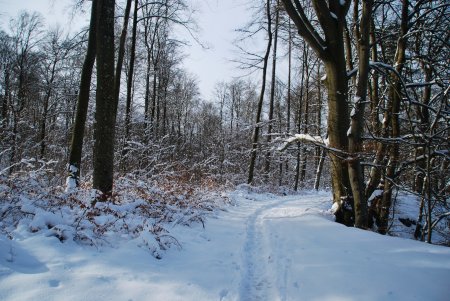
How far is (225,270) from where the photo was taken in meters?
3.83

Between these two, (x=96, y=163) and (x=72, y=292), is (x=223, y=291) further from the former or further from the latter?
(x=96, y=163)

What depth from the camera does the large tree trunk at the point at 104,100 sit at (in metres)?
5.85

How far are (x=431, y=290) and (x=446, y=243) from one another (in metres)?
4.84

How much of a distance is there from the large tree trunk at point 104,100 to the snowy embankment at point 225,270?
7.10 ft

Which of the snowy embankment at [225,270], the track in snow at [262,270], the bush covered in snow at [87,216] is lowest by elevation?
the track in snow at [262,270]

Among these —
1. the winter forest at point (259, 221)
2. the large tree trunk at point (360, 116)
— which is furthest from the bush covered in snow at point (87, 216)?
the large tree trunk at point (360, 116)

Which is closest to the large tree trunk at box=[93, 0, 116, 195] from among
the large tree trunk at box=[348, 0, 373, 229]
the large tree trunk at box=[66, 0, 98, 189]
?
the large tree trunk at box=[66, 0, 98, 189]

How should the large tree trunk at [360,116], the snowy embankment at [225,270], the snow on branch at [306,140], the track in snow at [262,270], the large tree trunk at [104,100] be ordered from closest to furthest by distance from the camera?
the snowy embankment at [225,270] < the track in snow at [262,270] < the large tree trunk at [360,116] < the large tree trunk at [104,100] < the snow on branch at [306,140]

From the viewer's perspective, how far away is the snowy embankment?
2.79 meters

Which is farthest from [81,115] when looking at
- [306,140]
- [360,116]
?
[360,116]

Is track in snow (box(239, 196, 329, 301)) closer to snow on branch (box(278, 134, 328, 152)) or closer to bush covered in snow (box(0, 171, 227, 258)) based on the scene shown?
bush covered in snow (box(0, 171, 227, 258))

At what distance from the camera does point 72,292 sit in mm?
2635

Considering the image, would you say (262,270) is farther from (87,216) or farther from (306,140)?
(306,140)

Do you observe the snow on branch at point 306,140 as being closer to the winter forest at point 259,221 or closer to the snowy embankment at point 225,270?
the winter forest at point 259,221
